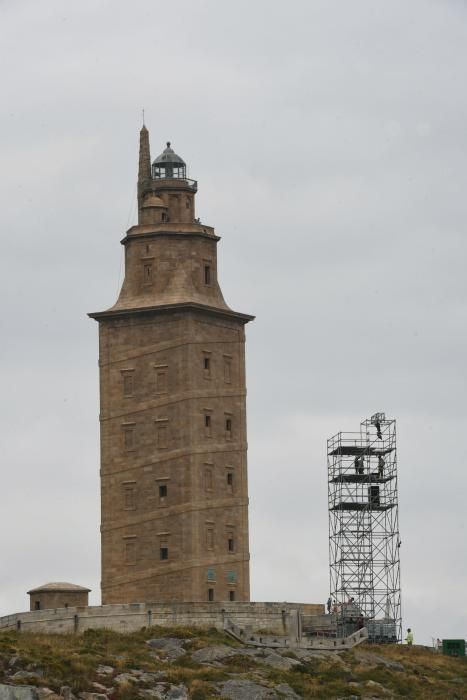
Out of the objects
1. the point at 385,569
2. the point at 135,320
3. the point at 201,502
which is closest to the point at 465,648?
the point at 385,569

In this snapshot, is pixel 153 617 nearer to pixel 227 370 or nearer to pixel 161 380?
pixel 161 380

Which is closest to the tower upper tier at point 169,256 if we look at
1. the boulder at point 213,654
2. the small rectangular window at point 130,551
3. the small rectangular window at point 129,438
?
the small rectangular window at point 129,438

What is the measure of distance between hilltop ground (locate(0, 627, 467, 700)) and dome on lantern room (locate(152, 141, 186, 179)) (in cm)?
2923

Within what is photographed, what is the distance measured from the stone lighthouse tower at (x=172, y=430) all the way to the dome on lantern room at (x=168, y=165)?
3886 mm

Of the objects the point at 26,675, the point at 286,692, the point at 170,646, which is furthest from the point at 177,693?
the point at 170,646

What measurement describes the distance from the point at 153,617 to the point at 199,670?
27.6 ft

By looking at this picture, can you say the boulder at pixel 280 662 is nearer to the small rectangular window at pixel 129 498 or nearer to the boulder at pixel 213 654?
the boulder at pixel 213 654

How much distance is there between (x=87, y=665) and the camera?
11769cm

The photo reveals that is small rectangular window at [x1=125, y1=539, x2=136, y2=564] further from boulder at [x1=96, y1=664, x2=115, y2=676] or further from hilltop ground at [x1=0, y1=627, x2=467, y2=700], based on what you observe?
boulder at [x1=96, y1=664, x2=115, y2=676]

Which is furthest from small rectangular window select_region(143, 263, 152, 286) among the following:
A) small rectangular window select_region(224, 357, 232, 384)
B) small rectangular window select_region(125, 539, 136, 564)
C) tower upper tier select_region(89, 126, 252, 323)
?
small rectangular window select_region(125, 539, 136, 564)

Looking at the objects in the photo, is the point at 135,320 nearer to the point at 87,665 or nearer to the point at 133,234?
the point at 133,234

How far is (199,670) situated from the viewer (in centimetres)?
11994

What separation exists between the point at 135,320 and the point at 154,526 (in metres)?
11.5

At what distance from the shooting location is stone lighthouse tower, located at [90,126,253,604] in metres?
135
